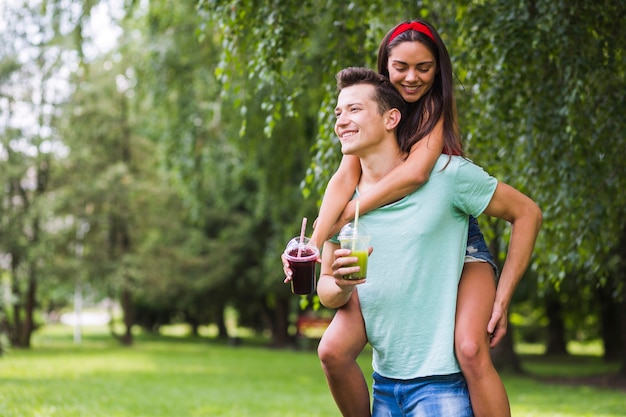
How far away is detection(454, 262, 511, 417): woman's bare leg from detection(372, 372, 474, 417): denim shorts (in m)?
0.04

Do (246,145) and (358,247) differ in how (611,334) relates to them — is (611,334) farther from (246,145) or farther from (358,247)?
(358,247)

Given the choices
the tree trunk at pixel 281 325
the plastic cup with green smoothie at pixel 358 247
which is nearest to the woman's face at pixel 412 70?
the plastic cup with green smoothie at pixel 358 247

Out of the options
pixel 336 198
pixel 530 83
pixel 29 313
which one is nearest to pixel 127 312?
pixel 29 313

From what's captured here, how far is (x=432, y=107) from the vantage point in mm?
3006

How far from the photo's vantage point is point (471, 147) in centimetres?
635

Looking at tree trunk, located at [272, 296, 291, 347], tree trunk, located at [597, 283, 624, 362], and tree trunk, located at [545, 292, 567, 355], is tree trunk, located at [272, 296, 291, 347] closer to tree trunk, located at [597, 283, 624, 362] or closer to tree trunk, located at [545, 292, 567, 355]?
tree trunk, located at [545, 292, 567, 355]

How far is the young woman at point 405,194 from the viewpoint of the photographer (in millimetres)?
2725

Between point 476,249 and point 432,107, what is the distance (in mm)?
512

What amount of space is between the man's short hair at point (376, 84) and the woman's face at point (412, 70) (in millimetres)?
44

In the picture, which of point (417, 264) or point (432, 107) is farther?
point (432, 107)

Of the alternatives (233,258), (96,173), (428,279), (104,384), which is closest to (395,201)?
(428,279)

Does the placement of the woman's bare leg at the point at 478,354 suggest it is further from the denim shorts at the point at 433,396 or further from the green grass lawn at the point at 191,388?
the green grass lawn at the point at 191,388

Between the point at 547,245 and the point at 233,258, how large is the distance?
21.0 metres

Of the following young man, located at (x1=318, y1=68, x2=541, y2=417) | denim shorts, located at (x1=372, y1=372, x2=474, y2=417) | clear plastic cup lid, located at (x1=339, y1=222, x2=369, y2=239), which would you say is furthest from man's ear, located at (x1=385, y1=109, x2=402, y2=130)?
denim shorts, located at (x1=372, y1=372, x2=474, y2=417)
